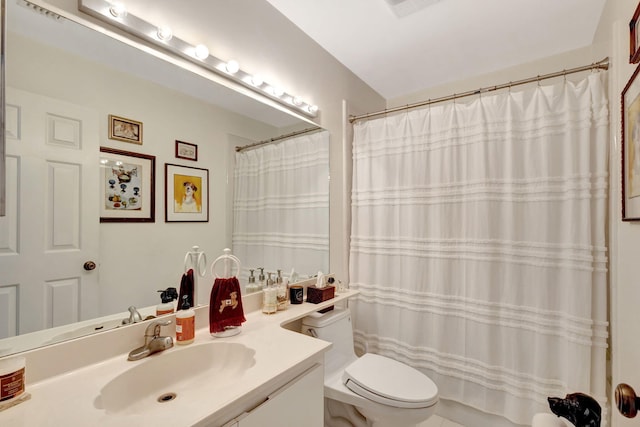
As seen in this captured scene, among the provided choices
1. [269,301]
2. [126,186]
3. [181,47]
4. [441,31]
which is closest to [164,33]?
[181,47]

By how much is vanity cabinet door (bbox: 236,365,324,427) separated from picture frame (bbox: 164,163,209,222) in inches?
32.3

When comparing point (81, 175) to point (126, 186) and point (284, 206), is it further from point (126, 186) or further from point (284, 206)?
point (284, 206)

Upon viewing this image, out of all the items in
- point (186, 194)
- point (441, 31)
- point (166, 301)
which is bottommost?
point (166, 301)

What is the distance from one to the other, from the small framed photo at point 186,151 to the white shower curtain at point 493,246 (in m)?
1.27

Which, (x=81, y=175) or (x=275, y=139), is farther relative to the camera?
(x=275, y=139)

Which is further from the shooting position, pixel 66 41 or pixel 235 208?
pixel 235 208

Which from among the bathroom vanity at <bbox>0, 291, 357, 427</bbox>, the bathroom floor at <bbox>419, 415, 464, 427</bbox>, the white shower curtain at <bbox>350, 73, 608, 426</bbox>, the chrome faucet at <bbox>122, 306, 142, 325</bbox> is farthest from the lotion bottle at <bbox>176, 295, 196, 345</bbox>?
the bathroom floor at <bbox>419, 415, 464, 427</bbox>

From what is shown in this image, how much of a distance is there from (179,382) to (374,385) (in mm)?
881

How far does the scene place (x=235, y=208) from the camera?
4.92ft

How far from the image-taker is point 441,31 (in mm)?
1842

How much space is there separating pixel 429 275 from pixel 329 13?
5.83ft

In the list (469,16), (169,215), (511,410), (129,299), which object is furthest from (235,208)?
(511,410)

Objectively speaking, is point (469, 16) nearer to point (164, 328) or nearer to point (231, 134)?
point (231, 134)

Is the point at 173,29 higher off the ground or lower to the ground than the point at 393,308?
higher
